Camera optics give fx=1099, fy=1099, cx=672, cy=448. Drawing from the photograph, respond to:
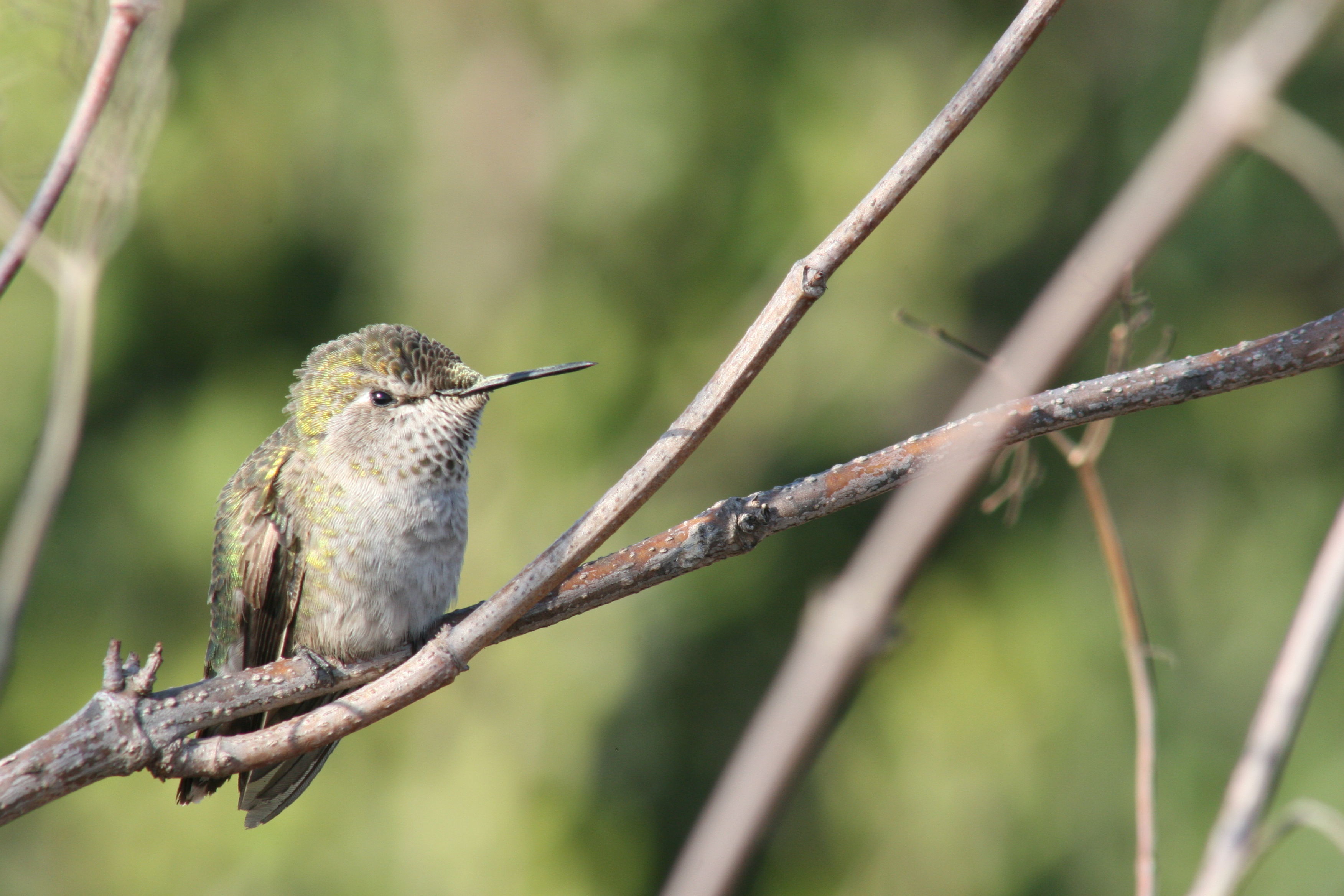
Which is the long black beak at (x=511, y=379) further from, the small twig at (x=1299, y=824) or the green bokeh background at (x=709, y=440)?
the green bokeh background at (x=709, y=440)

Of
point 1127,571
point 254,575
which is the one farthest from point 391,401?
point 1127,571

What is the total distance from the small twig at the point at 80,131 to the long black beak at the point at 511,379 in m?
1.08

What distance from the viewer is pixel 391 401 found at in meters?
2.91

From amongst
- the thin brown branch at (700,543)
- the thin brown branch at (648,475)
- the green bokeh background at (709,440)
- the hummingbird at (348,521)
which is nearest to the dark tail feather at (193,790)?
the hummingbird at (348,521)

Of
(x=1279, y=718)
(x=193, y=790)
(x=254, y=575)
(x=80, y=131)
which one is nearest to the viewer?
(x=80, y=131)

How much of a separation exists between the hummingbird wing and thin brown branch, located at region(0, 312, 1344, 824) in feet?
2.53

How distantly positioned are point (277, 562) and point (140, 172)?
108cm

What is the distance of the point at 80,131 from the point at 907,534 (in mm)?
1084

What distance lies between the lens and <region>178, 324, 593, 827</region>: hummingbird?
107 inches

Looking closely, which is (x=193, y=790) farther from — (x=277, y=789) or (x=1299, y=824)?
(x=1299, y=824)

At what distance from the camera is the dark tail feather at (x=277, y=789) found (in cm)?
282

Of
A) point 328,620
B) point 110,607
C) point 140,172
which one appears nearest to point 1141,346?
point 328,620

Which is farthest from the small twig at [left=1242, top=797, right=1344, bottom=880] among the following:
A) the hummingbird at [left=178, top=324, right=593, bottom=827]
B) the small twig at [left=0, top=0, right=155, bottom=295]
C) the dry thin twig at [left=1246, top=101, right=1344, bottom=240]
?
the small twig at [left=0, top=0, right=155, bottom=295]

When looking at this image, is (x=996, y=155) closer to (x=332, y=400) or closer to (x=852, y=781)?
(x=852, y=781)
